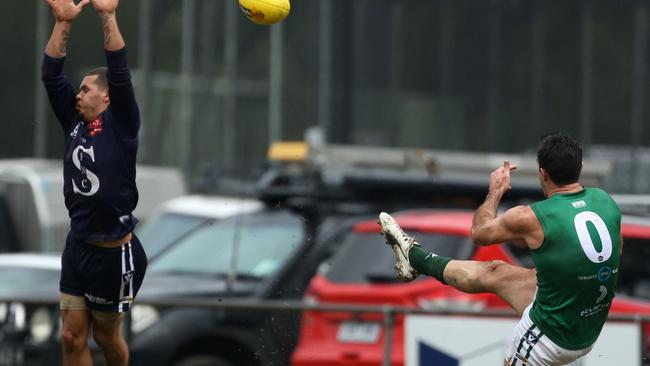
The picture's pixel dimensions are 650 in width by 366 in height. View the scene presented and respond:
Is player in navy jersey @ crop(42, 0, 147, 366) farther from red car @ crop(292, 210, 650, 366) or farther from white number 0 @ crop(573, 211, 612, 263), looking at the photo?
red car @ crop(292, 210, 650, 366)

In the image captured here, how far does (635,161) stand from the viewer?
27219 millimetres

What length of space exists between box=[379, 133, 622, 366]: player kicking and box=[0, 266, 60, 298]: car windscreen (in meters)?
7.16

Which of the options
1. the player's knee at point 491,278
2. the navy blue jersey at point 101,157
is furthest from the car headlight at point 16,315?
the player's knee at point 491,278

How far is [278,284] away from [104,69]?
17.4 feet

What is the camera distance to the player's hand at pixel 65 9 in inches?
364

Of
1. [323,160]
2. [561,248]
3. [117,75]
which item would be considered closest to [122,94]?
[117,75]

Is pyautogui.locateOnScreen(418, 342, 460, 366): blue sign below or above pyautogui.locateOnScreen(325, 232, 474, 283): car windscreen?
below

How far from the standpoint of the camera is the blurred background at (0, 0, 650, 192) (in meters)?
24.9

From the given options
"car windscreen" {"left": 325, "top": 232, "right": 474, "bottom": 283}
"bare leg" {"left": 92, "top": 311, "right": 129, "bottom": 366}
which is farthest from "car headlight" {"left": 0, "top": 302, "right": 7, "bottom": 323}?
"bare leg" {"left": 92, "top": 311, "right": 129, "bottom": 366}

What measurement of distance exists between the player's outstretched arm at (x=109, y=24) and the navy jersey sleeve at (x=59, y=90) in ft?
1.45

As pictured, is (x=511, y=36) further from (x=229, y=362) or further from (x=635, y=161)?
(x=229, y=362)

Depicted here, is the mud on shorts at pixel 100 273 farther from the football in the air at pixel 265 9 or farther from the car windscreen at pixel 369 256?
the car windscreen at pixel 369 256

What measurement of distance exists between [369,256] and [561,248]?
5013 millimetres

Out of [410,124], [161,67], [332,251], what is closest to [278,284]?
[332,251]
